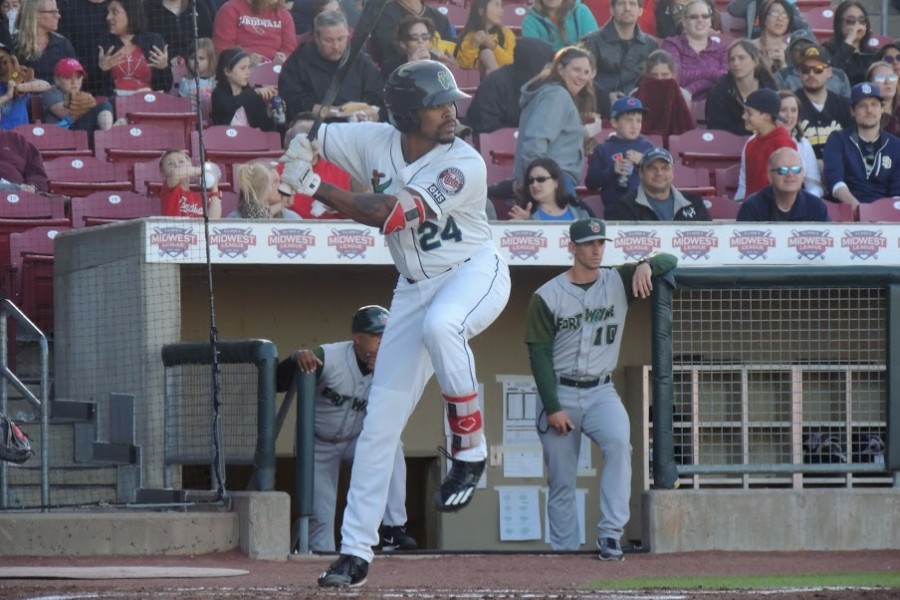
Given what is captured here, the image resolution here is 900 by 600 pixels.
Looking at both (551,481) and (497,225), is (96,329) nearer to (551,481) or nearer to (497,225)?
(497,225)

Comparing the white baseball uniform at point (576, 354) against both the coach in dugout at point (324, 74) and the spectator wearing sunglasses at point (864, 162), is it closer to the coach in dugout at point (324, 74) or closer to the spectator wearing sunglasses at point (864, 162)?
the coach in dugout at point (324, 74)

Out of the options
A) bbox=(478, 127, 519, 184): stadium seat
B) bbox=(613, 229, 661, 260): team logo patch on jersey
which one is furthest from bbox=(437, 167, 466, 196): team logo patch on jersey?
bbox=(478, 127, 519, 184): stadium seat

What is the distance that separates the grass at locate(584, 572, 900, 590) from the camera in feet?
17.3

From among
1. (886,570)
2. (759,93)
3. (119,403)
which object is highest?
(759,93)

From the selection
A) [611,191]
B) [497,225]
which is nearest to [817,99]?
[611,191]

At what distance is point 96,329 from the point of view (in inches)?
353

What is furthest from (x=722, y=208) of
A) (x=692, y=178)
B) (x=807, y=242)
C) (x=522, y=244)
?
(x=522, y=244)

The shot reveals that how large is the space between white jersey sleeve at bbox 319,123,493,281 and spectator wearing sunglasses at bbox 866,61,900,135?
7545 mm

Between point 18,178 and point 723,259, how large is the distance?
4.93m

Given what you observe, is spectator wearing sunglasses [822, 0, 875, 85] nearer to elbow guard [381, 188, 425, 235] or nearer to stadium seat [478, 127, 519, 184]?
stadium seat [478, 127, 519, 184]

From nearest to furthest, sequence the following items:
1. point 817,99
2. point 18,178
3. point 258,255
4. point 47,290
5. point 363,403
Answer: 1. point 363,403
2. point 258,255
3. point 47,290
4. point 18,178
5. point 817,99

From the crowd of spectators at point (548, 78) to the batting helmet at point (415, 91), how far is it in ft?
16.0

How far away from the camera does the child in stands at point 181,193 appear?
9688mm

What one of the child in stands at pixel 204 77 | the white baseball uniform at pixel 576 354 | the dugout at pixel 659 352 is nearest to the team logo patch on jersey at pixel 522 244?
the dugout at pixel 659 352
